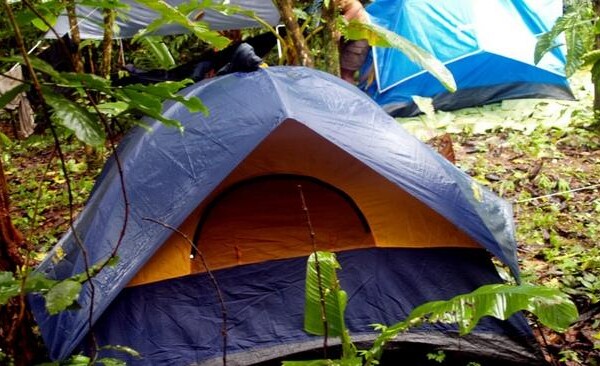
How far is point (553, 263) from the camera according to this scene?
3.41 meters

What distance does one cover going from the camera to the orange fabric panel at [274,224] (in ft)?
9.31

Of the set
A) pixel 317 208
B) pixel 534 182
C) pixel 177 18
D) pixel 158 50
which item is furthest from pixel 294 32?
pixel 177 18

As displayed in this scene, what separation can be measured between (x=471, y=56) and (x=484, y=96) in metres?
0.50

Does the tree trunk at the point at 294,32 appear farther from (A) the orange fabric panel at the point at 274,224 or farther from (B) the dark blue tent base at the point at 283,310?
(B) the dark blue tent base at the point at 283,310

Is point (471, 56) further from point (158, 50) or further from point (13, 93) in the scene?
Result: point (13, 93)

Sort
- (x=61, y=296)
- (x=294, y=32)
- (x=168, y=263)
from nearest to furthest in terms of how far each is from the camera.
Result: (x=61, y=296) < (x=168, y=263) < (x=294, y=32)

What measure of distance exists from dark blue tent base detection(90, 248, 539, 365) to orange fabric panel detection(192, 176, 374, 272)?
0.07m

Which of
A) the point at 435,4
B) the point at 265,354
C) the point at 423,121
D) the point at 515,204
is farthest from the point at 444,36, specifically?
the point at 265,354

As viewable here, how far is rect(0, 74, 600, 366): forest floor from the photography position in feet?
10.3

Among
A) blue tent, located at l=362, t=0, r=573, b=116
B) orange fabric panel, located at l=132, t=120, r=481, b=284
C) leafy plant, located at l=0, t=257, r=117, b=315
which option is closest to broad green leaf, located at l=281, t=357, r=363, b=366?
leafy plant, located at l=0, t=257, r=117, b=315

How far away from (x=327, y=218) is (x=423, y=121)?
2889mm

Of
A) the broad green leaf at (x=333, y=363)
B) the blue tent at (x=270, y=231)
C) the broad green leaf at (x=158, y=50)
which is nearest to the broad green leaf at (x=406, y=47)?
the blue tent at (x=270, y=231)

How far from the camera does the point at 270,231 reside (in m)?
2.92

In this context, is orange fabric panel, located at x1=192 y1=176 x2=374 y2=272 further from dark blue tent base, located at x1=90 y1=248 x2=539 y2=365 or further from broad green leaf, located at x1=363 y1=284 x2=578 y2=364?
broad green leaf, located at x1=363 y1=284 x2=578 y2=364
